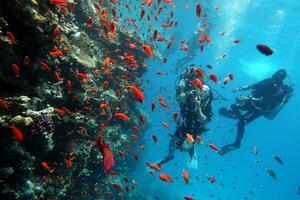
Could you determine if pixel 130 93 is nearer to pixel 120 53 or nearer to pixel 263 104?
pixel 120 53

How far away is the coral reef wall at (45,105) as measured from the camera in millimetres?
5434

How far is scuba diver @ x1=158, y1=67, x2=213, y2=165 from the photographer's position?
958cm

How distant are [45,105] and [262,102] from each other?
1090cm

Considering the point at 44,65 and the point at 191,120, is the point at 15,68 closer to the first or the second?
the point at 44,65

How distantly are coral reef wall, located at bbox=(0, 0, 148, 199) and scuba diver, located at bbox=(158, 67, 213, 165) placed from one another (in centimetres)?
269

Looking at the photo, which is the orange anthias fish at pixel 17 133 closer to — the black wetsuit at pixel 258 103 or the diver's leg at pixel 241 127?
the black wetsuit at pixel 258 103

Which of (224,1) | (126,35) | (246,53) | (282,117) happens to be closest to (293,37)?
(224,1)

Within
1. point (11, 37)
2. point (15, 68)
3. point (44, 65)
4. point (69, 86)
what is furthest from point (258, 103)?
point (11, 37)

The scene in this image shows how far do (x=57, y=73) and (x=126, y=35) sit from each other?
305 inches

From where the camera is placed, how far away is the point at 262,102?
14.5 metres

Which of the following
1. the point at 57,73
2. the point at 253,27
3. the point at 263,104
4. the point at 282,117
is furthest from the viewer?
the point at 282,117

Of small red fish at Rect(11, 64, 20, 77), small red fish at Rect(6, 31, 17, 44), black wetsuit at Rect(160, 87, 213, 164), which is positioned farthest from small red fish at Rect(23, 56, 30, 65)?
black wetsuit at Rect(160, 87, 213, 164)

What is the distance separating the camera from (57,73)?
23.9 ft

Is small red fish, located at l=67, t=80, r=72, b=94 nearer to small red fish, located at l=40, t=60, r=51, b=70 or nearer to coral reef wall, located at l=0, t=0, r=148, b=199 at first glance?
coral reef wall, located at l=0, t=0, r=148, b=199
